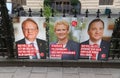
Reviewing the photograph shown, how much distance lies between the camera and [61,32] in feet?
18.8

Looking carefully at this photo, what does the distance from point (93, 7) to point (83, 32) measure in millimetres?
15283

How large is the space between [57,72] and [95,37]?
4.25ft

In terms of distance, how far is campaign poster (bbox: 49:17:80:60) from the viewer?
5586 millimetres

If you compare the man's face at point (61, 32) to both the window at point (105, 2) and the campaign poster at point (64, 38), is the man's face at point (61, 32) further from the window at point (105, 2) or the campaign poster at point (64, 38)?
the window at point (105, 2)

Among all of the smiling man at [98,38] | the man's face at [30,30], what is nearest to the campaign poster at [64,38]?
the smiling man at [98,38]

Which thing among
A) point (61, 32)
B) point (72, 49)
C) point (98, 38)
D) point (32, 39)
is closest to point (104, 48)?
point (98, 38)

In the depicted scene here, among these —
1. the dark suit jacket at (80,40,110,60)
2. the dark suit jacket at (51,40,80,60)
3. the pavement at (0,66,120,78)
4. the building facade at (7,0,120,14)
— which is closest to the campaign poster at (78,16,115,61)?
the dark suit jacket at (80,40,110,60)

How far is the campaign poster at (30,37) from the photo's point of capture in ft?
18.4

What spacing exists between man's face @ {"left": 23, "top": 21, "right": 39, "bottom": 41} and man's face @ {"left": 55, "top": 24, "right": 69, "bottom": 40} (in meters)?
0.50

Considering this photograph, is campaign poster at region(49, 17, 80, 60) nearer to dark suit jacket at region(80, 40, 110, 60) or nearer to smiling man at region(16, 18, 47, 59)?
smiling man at region(16, 18, 47, 59)

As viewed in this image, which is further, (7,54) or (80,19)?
(7,54)

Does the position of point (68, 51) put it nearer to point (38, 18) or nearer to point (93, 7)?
point (38, 18)

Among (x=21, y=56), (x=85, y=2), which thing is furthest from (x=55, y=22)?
(x=85, y=2)

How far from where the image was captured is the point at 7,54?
20.2 feet
